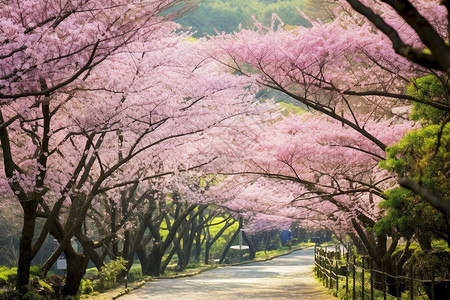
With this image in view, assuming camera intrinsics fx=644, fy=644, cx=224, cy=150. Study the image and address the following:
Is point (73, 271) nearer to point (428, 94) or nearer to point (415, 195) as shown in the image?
point (415, 195)

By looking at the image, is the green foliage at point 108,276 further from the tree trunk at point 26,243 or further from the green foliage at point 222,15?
the green foliage at point 222,15

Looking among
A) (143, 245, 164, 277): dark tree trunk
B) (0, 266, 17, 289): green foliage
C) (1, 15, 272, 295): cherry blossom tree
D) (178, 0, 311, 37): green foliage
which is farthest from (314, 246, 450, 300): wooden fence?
(178, 0, 311, 37): green foliage

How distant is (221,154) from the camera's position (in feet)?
63.5

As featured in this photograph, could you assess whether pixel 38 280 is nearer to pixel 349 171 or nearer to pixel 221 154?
pixel 221 154

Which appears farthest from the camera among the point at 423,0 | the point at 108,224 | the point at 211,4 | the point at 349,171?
the point at 211,4

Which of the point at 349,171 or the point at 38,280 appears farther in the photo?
the point at 349,171

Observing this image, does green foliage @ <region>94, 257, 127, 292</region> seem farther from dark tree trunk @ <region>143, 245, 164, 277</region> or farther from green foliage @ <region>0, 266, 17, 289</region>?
dark tree trunk @ <region>143, 245, 164, 277</region>

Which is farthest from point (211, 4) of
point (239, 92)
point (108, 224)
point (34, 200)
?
point (34, 200)

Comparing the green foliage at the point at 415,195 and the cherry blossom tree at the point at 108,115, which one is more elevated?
the cherry blossom tree at the point at 108,115

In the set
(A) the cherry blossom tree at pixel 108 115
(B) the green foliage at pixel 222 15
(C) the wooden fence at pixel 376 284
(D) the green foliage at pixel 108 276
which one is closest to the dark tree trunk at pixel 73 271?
(A) the cherry blossom tree at pixel 108 115

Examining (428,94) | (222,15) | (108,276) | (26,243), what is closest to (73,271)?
(26,243)

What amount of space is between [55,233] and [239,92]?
582 cm

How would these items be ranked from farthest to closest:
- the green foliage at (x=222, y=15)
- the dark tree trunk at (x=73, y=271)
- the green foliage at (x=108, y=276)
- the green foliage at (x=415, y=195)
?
the green foliage at (x=222, y=15), the green foliage at (x=108, y=276), the dark tree trunk at (x=73, y=271), the green foliage at (x=415, y=195)

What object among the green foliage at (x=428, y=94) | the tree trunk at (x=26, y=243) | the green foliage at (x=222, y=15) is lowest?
the tree trunk at (x=26, y=243)
